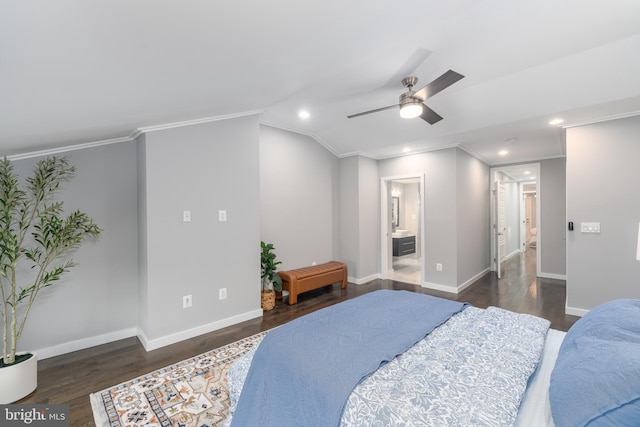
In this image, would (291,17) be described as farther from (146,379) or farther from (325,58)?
(146,379)

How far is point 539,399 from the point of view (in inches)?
46.8

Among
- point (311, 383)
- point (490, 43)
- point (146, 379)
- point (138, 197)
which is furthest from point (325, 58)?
point (146, 379)

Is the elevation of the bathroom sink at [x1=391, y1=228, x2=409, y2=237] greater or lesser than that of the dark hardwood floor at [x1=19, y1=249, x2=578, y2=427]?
greater

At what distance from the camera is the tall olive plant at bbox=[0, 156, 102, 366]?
2357mm

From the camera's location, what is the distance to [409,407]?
41.2 inches

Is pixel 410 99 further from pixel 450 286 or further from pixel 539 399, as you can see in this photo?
pixel 450 286

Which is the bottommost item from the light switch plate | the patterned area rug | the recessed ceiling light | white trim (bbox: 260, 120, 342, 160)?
the patterned area rug

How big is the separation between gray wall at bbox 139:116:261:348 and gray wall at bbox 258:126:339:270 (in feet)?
2.28

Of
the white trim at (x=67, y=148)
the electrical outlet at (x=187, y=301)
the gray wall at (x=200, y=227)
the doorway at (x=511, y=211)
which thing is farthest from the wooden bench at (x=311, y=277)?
the doorway at (x=511, y=211)

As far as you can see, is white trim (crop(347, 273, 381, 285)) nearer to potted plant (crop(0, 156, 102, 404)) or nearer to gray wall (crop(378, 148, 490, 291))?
gray wall (crop(378, 148, 490, 291))

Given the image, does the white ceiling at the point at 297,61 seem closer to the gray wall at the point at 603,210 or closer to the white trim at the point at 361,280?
the gray wall at the point at 603,210

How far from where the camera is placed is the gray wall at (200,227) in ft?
9.33

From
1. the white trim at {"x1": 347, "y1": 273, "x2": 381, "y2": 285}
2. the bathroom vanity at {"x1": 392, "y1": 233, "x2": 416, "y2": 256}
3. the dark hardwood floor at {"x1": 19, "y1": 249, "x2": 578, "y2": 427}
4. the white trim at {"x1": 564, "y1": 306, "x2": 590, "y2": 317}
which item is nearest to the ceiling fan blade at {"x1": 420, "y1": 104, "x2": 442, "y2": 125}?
the dark hardwood floor at {"x1": 19, "y1": 249, "x2": 578, "y2": 427}

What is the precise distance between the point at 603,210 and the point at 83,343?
603cm
